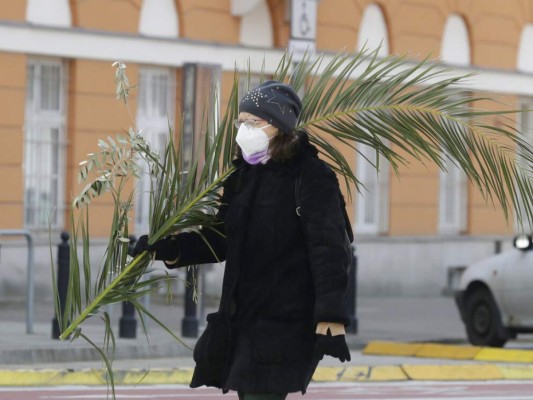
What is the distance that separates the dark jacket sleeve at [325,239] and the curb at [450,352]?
8.93 metres

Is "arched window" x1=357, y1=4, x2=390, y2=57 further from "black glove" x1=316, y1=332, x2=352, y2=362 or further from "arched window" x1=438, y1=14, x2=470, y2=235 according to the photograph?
"black glove" x1=316, y1=332, x2=352, y2=362

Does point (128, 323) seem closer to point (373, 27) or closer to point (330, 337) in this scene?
point (330, 337)

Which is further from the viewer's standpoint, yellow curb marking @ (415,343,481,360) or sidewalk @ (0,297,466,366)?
yellow curb marking @ (415,343,481,360)

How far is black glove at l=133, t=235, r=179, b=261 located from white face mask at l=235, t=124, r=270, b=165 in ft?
1.89

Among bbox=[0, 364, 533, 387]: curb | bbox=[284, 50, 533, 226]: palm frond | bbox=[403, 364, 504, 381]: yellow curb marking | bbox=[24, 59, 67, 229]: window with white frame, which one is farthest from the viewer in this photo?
bbox=[24, 59, 67, 229]: window with white frame

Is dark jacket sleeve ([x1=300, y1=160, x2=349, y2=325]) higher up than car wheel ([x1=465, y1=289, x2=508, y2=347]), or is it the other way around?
dark jacket sleeve ([x1=300, y1=160, x2=349, y2=325])

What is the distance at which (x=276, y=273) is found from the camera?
6672mm

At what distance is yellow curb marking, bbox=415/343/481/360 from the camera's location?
15.6 metres

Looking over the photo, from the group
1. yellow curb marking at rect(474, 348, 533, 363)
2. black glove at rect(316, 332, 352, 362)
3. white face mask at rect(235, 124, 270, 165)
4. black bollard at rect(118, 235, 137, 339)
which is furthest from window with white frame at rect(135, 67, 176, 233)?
black glove at rect(316, 332, 352, 362)

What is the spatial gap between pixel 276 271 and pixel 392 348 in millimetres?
9836

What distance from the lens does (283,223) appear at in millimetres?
6703

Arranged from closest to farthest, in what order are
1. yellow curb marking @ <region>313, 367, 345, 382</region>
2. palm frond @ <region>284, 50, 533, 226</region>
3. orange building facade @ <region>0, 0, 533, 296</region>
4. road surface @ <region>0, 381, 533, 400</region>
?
palm frond @ <region>284, 50, 533, 226</region>
road surface @ <region>0, 381, 533, 400</region>
yellow curb marking @ <region>313, 367, 345, 382</region>
orange building facade @ <region>0, 0, 533, 296</region>

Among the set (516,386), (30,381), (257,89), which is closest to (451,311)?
(516,386)

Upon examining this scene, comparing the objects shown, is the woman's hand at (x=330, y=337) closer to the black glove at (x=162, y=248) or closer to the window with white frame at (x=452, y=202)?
the black glove at (x=162, y=248)
